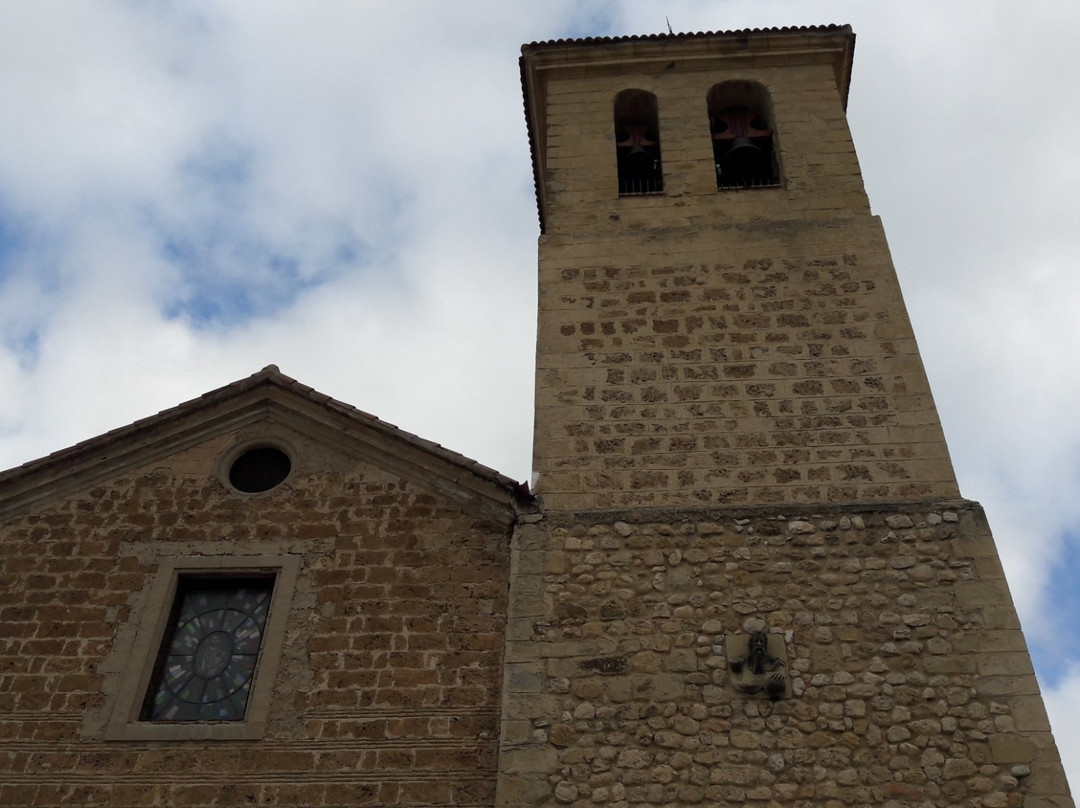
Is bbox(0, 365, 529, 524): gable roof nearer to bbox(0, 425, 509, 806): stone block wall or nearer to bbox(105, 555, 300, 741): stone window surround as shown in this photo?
bbox(0, 425, 509, 806): stone block wall

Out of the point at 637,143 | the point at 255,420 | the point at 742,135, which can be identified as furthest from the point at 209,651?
the point at 742,135

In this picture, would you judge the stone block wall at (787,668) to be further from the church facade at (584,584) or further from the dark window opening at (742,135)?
the dark window opening at (742,135)

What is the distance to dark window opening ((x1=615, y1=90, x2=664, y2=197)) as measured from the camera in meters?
10.8

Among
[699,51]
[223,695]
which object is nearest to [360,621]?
[223,695]

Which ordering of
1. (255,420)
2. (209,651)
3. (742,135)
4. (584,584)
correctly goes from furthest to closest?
(742,135) < (255,420) < (209,651) < (584,584)

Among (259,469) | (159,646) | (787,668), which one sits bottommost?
(787,668)

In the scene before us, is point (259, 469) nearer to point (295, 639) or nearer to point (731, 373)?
point (295, 639)

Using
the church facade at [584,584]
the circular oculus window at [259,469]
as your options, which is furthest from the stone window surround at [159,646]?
the circular oculus window at [259,469]

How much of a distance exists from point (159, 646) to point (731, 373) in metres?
4.73

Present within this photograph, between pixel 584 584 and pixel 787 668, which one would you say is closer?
pixel 787 668

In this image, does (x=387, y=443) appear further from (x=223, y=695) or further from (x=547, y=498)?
(x=223, y=695)

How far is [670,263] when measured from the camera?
936 cm

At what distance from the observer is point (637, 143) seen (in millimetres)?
10984

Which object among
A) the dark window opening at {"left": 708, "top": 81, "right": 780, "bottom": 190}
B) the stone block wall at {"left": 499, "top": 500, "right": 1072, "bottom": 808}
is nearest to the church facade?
the stone block wall at {"left": 499, "top": 500, "right": 1072, "bottom": 808}
